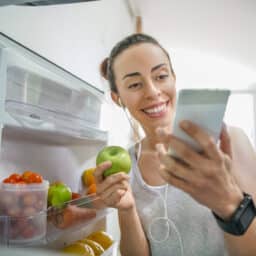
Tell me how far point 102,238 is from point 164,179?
0.32 meters

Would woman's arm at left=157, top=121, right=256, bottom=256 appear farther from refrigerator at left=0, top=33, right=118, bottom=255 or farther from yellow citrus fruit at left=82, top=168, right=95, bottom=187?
yellow citrus fruit at left=82, top=168, right=95, bottom=187

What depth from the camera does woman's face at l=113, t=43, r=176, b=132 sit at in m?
0.38

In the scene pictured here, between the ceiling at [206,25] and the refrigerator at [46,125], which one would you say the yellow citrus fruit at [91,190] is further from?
the ceiling at [206,25]

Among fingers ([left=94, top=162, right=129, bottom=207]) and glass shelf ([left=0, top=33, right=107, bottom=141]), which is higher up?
glass shelf ([left=0, top=33, right=107, bottom=141])

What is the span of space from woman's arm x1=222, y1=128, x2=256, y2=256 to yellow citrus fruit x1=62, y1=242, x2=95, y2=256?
0.21m

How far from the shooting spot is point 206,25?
616 millimetres

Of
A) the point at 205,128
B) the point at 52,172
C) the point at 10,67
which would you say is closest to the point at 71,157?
the point at 52,172

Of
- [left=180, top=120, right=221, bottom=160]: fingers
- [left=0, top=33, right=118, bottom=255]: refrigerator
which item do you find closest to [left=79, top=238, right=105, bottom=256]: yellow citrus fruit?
[left=0, top=33, right=118, bottom=255]: refrigerator

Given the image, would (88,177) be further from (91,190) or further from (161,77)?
(161,77)

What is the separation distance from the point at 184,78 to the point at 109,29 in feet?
0.90

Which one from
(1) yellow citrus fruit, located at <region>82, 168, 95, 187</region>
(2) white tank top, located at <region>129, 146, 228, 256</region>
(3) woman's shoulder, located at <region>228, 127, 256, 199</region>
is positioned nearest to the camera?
(3) woman's shoulder, located at <region>228, 127, 256, 199</region>

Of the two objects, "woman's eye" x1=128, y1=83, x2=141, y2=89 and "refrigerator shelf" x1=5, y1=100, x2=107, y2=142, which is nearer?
"refrigerator shelf" x1=5, y1=100, x2=107, y2=142

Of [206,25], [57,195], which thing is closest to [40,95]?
[57,195]

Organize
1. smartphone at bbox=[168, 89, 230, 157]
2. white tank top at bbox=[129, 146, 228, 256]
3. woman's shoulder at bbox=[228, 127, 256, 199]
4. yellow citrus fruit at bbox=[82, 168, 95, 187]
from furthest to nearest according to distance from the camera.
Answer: yellow citrus fruit at bbox=[82, 168, 95, 187], white tank top at bbox=[129, 146, 228, 256], woman's shoulder at bbox=[228, 127, 256, 199], smartphone at bbox=[168, 89, 230, 157]
